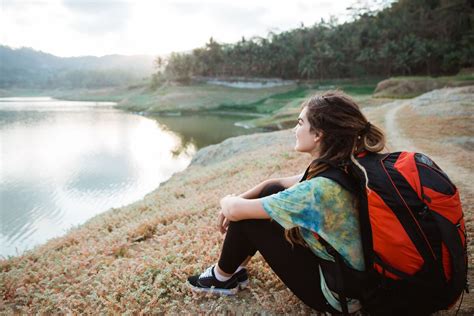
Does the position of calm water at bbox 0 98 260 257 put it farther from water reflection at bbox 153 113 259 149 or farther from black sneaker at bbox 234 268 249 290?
black sneaker at bbox 234 268 249 290

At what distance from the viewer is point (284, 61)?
3172 inches

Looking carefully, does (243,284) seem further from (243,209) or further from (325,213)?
(325,213)

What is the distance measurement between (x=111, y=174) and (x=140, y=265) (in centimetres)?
1545

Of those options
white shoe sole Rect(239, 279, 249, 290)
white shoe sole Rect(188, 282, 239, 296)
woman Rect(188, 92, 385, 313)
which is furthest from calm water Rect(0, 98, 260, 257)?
woman Rect(188, 92, 385, 313)

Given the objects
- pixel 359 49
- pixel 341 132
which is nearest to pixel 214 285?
pixel 341 132

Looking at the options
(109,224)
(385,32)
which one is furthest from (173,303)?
(385,32)

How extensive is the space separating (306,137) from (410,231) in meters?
1.02

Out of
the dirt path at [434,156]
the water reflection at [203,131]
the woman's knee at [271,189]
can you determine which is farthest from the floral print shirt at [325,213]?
the water reflection at [203,131]

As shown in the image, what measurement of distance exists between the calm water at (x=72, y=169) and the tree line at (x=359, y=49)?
4505 cm

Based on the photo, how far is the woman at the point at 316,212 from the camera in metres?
2.24

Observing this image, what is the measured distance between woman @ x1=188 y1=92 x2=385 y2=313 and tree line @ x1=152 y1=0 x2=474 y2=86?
213 ft

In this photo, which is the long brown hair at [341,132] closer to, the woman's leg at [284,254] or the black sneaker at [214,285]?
the woman's leg at [284,254]

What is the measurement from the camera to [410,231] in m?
2.02

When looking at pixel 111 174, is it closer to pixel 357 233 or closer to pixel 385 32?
pixel 357 233
